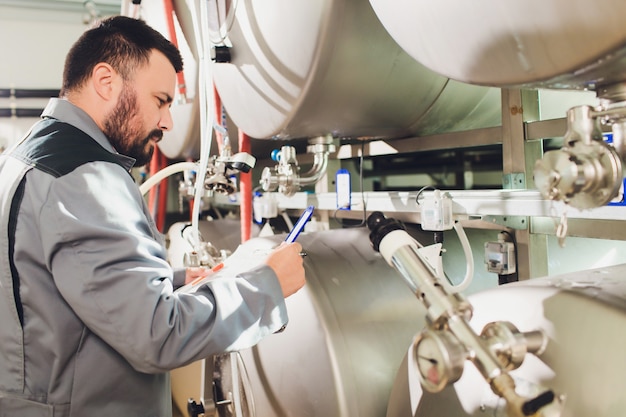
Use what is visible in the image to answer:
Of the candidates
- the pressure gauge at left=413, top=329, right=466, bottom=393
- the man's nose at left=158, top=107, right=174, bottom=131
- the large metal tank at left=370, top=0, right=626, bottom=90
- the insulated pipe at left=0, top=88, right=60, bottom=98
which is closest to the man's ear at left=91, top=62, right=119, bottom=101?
the man's nose at left=158, top=107, right=174, bottom=131

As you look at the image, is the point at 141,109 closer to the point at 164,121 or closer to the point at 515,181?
the point at 164,121

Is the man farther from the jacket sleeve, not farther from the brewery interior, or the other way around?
the brewery interior

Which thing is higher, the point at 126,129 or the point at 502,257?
the point at 126,129

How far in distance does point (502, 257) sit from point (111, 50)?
2.64ft

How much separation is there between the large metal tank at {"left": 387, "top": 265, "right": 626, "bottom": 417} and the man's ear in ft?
2.28

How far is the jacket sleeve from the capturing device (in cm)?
70

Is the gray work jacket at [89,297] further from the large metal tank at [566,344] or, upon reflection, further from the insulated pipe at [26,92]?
the insulated pipe at [26,92]

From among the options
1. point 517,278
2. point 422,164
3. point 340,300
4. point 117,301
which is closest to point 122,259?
point 117,301

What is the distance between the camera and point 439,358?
0.52 metres

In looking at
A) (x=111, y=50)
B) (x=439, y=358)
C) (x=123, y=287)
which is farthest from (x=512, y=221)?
(x=111, y=50)

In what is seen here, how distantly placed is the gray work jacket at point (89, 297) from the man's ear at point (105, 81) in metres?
0.09

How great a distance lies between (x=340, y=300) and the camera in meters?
0.98

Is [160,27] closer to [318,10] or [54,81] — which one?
[318,10]

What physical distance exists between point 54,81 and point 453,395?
2.97m
